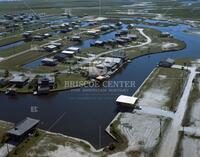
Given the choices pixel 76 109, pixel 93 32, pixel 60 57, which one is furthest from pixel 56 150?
pixel 93 32

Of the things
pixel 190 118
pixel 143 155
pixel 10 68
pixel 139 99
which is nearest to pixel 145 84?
pixel 139 99

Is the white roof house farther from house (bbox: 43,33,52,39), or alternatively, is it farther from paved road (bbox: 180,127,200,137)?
house (bbox: 43,33,52,39)

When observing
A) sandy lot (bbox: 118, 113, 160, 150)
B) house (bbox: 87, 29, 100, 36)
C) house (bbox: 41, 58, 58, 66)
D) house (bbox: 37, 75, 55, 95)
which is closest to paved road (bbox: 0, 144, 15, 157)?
sandy lot (bbox: 118, 113, 160, 150)

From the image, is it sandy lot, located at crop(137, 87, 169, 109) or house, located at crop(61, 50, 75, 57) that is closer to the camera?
sandy lot, located at crop(137, 87, 169, 109)

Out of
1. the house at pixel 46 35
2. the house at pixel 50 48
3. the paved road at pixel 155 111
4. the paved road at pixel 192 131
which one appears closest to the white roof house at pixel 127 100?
the paved road at pixel 155 111

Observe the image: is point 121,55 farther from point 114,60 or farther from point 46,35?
point 46,35

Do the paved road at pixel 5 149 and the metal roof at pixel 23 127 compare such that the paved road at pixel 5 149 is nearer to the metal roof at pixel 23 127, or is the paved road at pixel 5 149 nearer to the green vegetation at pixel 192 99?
the metal roof at pixel 23 127

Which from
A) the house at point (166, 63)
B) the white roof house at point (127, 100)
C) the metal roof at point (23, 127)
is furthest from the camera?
the house at point (166, 63)
